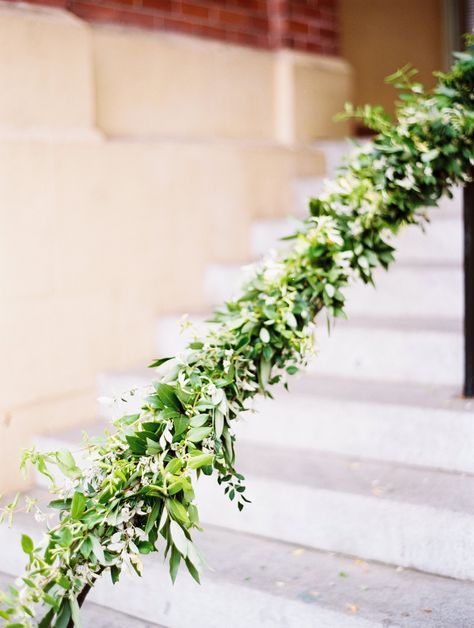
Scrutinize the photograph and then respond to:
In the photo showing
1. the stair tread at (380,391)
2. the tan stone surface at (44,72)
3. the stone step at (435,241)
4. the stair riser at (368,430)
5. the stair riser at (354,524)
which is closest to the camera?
the stair riser at (354,524)

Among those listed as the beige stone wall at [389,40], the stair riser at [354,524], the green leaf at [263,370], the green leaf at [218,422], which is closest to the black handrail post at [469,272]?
the stair riser at [354,524]

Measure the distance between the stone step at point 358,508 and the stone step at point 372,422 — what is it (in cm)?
5

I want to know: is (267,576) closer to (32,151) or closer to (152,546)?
(152,546)

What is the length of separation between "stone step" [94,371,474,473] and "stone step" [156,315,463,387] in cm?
6

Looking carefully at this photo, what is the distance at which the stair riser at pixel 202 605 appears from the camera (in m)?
2.45

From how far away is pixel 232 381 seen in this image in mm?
2240

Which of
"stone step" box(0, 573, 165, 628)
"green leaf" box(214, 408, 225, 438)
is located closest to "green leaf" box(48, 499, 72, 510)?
"green leaf" box(214, 408, 225, 438)

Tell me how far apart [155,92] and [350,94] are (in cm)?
154

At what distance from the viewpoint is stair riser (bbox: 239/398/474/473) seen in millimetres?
2896

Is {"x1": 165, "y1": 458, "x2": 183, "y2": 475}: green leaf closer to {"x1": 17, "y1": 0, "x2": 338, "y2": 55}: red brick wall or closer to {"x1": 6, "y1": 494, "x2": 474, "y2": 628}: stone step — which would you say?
{"x1": 6, "y1": 494, "x2": 474, "y2": 628}: stone step

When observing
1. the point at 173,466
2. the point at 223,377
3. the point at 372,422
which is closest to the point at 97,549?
the point at 173,466

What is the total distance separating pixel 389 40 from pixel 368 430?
4.58 m

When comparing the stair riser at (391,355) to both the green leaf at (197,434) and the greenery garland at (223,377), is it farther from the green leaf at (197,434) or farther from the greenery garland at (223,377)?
the green leaf at (197,434)

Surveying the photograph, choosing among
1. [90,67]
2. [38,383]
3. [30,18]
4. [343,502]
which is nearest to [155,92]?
[90,67]
